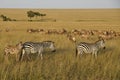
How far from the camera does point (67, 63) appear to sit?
922cm

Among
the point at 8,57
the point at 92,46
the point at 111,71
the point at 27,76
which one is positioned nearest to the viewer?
the point at 27,76

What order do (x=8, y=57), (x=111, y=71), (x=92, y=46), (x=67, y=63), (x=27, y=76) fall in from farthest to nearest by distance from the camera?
(x=92, y=46), (x=8, y=57), (x=67, y=63), (x=111, y=71), (x=27, y=76)

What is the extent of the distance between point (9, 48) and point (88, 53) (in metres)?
3.04

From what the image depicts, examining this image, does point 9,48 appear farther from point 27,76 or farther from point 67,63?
point 27,76

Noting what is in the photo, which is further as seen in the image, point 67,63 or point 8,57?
point 8,57

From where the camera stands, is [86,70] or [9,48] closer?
[86,70]

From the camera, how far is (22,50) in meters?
10.5

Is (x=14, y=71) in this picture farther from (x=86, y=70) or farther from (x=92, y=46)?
(x=92, y=46)

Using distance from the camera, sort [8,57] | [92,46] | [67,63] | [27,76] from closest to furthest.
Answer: [27,76] < [67,63] < [8,57] < [92,46]

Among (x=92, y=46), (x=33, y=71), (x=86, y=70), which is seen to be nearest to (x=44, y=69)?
(x=33, y=71)

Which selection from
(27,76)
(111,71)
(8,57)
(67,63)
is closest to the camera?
(27,76)

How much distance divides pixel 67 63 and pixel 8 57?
7.62 feet

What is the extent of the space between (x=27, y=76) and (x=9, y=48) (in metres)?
3.39

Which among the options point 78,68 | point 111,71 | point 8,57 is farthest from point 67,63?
point 8,57
